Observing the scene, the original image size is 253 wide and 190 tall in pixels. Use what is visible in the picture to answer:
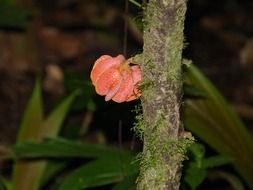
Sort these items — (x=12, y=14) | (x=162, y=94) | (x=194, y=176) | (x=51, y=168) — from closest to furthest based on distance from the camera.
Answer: (x=162, y=94) → (x=194, y=176) → (x=51, y=168) → (x=12, y=14)

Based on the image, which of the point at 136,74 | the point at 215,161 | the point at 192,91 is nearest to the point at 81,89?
the point at 192,91

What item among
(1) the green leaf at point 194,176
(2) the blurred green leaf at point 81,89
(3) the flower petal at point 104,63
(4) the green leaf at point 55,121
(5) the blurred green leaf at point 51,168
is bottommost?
(5) the blurred green leaf at point 51,168

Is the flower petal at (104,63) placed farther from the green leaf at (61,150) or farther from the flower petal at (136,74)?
the green leaf at (61,150)

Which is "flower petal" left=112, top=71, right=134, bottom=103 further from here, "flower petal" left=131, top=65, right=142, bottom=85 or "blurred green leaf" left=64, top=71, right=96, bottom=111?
"blurred green leaf" left=64, top=71, right=96, bottom=111

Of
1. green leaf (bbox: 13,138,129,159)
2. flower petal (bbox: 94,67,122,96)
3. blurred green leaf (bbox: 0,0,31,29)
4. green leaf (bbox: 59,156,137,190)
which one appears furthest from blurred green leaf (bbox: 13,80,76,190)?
flower petal (bbox: 94,67,122,96)

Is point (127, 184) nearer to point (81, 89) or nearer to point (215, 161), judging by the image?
point (215, 161)

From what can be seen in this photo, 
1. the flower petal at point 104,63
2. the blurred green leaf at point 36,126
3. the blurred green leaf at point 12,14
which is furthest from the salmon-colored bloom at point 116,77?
the blurred green leaf at point 12,14
